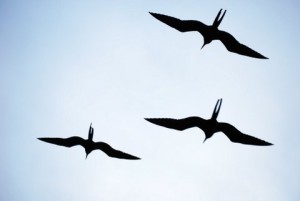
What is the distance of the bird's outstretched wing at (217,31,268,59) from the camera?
22000 mm

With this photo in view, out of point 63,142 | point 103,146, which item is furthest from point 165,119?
point 63,142

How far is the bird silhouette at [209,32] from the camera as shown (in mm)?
21812

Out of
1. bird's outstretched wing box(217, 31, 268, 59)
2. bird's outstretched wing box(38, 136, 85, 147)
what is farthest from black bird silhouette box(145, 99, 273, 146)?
bird's outstretched wing box(38, 136, 85, 147)

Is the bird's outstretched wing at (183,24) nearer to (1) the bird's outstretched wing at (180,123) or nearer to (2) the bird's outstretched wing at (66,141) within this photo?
(1) the bird's outstretched wing at (180,123)

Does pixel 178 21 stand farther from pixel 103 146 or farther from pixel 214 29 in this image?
pixel 103 146

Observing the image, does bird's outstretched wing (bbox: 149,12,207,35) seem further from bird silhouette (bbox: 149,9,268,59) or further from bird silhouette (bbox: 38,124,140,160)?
bird silhouette (bbox: 38,124,140,160)

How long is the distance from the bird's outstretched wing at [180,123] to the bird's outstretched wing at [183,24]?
551 centimetres

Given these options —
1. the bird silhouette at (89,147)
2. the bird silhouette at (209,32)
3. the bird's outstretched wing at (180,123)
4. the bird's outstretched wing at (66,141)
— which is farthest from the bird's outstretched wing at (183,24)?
the bird's outstretched wing at (66,141)

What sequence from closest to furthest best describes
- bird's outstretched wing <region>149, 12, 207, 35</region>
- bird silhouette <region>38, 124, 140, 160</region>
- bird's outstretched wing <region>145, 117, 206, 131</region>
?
bird's outstretched wing <region>149, 12, 207, 35</region>
bird's outstretched wing <region>145, 117, 206, 131</region>
bird silhouette <region>38, 124, 140, 160</region>

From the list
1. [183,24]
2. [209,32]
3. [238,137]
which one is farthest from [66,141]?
[209,32]

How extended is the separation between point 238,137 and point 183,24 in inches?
310

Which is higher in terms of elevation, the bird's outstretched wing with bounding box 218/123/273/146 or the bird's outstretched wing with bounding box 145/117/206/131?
the bird's outstretched wing with bounding box 218/123/273/146

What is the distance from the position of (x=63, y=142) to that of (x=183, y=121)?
9496 mm

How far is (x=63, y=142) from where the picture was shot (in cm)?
2622
